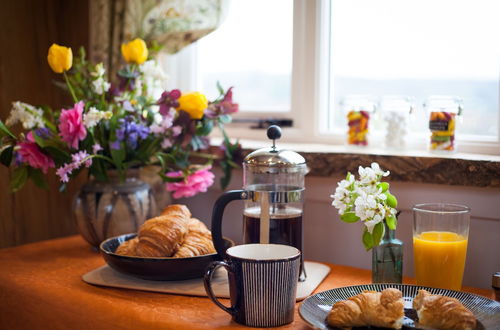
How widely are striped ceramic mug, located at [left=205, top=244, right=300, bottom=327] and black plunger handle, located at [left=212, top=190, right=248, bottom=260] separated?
16 centimetres

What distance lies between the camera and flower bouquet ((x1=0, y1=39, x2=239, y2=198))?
1.42m

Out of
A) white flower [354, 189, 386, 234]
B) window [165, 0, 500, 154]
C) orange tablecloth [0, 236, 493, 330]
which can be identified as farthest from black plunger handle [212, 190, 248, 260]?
window [165, 0, 500, 154]

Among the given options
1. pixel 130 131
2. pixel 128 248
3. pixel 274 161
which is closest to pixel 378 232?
pixel 274 161

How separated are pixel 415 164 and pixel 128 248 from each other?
0.64 m

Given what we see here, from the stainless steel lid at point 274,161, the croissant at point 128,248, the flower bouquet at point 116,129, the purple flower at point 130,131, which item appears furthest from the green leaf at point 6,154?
the stainless steel lid at point 274,161

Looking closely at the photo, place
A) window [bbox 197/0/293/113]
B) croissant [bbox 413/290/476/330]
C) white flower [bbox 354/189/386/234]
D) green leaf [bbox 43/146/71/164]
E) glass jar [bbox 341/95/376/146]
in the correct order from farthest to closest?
window [bbox 197/0/293/113], glass jar [bbox 341/95/376/146], green leaf [bbox 43/146/71/164], white flower [bbox 354/189/386/234], croissant [bbox 413/290/476/330]

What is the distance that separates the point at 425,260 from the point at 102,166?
2.49 ft

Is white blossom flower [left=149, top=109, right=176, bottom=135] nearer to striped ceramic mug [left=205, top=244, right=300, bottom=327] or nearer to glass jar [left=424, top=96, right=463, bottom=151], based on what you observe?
striped ceramic mug [left=205, top=244, right=300, bottom=327]

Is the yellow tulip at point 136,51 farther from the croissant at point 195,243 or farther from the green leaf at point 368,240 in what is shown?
the green leaf at point 368,240

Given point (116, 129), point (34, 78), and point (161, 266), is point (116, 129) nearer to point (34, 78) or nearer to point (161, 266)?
point (161, 266)

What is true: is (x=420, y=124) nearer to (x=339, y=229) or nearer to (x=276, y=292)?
(x=339, y=229)

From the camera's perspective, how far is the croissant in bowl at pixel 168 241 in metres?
1.27

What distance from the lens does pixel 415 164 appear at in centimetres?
140

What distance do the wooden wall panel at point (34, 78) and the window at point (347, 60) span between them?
41cm
